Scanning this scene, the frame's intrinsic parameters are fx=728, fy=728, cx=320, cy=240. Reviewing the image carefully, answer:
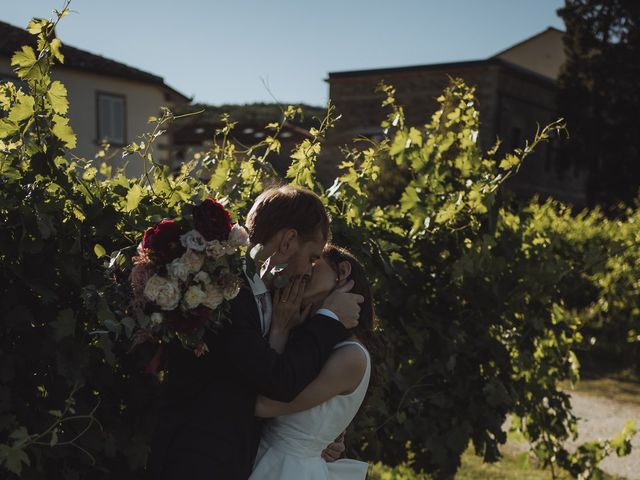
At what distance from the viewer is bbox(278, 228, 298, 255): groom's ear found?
7.81 ft

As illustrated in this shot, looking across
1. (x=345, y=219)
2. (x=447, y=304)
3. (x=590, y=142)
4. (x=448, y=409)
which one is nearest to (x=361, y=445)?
(x=448, y=409)

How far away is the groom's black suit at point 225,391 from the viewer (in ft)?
6.95

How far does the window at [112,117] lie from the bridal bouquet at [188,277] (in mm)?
21288

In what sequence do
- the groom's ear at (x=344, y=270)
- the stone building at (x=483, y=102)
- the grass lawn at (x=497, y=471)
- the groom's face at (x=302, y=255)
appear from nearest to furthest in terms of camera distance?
the groom's face at (x=302, y=255) → the groom's ear at (x=344, y=270) → the grass lawn at (x=497, y=471) → the stone building at (x=483, y=102)

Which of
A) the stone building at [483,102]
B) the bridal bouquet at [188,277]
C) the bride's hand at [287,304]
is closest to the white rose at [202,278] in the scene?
the bridal bouquet at [188,277]

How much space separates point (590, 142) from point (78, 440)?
91.8 ft

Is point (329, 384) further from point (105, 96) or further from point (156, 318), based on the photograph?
point (105, 96)

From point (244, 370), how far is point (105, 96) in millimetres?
22158

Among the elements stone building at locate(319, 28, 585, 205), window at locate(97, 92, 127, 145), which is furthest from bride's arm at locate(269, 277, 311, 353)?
stone building at locate(319, 28, 585, 205)

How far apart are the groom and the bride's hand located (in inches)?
1.1

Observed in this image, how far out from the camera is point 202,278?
203cm

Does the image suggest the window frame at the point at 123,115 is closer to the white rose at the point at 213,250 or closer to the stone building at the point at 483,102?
the stone building at the point at 483,102

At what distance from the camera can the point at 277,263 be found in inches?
94.2

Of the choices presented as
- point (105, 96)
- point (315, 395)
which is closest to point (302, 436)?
point (315, 395)
